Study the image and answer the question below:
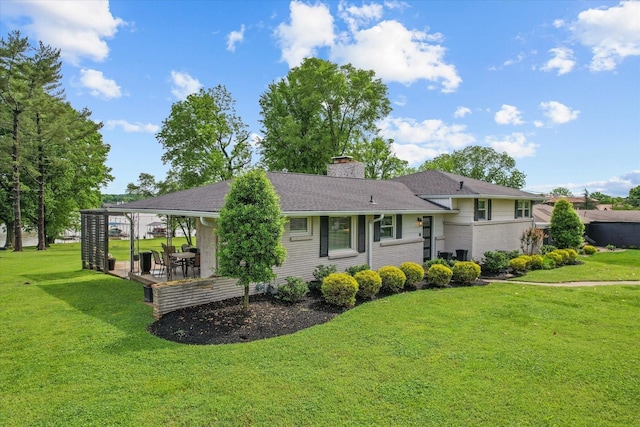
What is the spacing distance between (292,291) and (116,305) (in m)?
4.68

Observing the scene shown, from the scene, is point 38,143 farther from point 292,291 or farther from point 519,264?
point 519,264

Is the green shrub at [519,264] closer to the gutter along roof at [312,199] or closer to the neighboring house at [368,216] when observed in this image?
the neighboring house at [368,216]

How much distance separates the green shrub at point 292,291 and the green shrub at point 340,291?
1.95ft

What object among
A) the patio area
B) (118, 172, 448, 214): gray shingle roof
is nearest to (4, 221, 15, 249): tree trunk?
the patio area

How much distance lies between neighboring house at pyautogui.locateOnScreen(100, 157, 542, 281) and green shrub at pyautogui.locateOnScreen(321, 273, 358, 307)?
168cm

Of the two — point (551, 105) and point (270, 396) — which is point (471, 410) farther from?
point (551, 105)

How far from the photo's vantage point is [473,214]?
16.2m

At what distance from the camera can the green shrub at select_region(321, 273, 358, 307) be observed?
352 inches

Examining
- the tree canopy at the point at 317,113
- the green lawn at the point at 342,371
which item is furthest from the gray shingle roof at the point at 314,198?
the tree canopy at the point at 317,113

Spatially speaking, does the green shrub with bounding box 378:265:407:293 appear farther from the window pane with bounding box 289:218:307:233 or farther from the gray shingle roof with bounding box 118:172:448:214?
the window pane with bounding box 289:218:307:233

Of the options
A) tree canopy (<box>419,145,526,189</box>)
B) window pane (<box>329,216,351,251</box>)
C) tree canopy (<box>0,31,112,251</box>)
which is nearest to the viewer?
window pane (<box>329,216,351,251</box>)

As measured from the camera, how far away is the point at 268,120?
3144cm

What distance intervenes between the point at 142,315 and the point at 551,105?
23672mm

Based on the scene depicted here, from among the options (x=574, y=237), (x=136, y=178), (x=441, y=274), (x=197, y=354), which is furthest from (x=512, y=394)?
(x=136, y=178)
